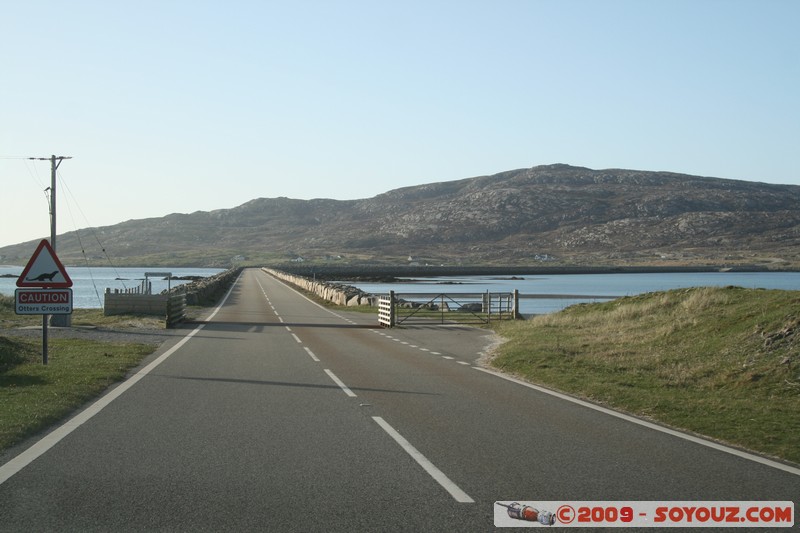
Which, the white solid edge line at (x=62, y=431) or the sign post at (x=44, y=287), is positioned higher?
the sign post at (x=44, y=287)

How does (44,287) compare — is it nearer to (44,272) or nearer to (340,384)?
(44,272)

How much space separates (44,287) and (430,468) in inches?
450

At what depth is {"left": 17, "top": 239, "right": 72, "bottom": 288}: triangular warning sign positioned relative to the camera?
16.7 metres

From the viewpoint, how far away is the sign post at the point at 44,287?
16.6 metres

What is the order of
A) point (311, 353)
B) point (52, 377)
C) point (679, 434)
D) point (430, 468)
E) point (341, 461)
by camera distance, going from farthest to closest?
point (311, 353) < point (52, 377) < point (679, 434) < point (341, 461) < point (430, 468)

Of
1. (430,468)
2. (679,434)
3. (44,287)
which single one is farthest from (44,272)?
(679,434)

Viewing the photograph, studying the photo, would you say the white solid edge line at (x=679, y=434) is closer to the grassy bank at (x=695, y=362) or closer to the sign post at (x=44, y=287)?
the grassy bank at (x=695, y=362)

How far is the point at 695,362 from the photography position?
17.1m

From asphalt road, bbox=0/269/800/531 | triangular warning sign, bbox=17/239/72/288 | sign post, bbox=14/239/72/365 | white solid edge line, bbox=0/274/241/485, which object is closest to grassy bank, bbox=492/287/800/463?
asphalt road, bbox=0/269/800/531

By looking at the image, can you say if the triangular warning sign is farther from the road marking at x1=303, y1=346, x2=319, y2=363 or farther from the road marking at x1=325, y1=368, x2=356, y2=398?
the road marking at x1=303, y1=346, x2=319, y2=363

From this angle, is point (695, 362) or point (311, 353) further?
point (311, 353)

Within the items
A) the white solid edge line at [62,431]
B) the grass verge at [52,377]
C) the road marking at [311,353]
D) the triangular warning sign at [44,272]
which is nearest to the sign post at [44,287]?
the triangular warning sign at [44,272]

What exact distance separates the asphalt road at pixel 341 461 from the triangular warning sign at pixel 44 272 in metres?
2.94

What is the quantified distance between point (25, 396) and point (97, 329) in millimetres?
18324
